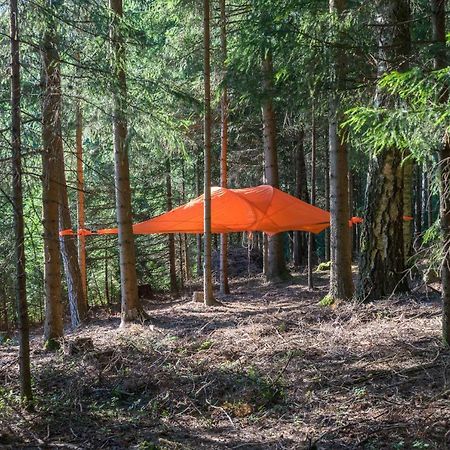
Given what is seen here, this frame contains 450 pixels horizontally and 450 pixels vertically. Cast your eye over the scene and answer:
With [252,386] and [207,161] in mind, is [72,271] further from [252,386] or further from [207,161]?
[252,386]

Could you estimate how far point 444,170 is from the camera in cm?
405

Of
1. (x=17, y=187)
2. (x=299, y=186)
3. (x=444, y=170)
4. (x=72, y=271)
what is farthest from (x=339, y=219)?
(x=299, y=186)

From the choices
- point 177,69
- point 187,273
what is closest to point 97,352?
point 177,69

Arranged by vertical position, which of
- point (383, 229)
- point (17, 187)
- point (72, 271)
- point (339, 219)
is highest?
point (17, 187)

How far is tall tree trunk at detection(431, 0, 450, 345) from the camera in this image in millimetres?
3859

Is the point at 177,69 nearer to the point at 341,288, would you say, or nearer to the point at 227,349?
the point at 341,288

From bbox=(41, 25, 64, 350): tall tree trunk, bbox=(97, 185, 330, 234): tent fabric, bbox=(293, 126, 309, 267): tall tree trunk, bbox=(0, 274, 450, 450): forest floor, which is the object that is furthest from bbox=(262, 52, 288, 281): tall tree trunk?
bbox=(41, 25, 64, 350): tall tree trunk

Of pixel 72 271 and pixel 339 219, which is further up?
pixel 339 219

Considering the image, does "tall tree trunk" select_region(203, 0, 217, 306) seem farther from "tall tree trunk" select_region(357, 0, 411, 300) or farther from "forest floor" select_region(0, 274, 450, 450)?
"tall tree trunk" select_region(357, 0, 411, 300)

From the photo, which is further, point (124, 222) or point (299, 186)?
point (299, 186)

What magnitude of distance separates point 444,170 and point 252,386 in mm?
2304

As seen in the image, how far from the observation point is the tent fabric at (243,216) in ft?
29.3

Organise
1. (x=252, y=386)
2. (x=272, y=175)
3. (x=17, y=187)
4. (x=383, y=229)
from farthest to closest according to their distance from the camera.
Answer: (x=272, y=175), (x=383, y=229), (x=252, y=386), (x=17, y=187)

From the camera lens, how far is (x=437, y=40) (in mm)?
4090
